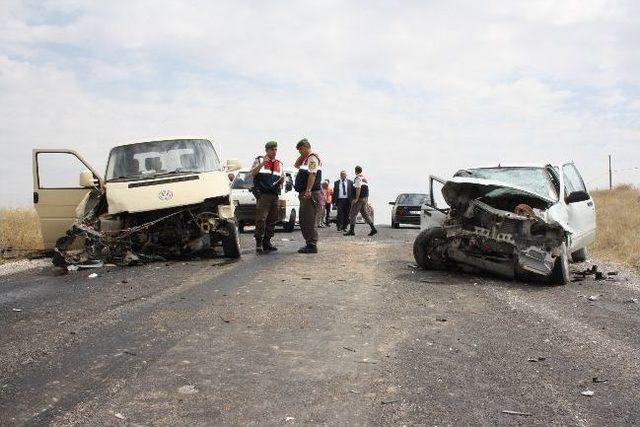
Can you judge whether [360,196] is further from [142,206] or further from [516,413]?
[516,413]

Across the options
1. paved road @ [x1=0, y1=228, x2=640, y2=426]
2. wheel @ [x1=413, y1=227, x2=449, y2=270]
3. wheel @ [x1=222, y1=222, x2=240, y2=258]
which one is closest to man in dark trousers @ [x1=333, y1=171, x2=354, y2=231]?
wheel @ [x1=222, y1=222, x2=240, y2=258]

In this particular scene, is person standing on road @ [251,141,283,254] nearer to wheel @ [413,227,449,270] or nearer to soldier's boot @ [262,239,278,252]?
soldier's boot @ [262,239,278,252]

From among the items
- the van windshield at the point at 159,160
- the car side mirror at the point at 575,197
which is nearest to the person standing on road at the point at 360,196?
the van windshield at the point at 159,160

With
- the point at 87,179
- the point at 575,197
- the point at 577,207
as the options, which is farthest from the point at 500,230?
the point at 87,179

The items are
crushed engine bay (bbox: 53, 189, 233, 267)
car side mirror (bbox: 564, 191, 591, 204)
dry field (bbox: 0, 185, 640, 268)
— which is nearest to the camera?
car side mirror (bbox: 564, 191, 591, 204)

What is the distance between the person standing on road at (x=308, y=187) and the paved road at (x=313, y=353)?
325cm

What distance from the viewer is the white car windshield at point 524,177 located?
29.0 ft

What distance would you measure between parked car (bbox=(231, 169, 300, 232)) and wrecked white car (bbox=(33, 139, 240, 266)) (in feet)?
22.5

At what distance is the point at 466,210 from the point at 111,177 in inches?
220

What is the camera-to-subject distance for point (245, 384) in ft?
12.4

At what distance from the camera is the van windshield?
33.4 feet

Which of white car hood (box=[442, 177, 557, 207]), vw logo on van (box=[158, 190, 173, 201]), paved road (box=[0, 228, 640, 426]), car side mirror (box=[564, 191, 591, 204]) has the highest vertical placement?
vw logo on van (box=[158, 190, 173, 201])

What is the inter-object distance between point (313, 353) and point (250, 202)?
13.8 m

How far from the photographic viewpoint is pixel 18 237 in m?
14.4
